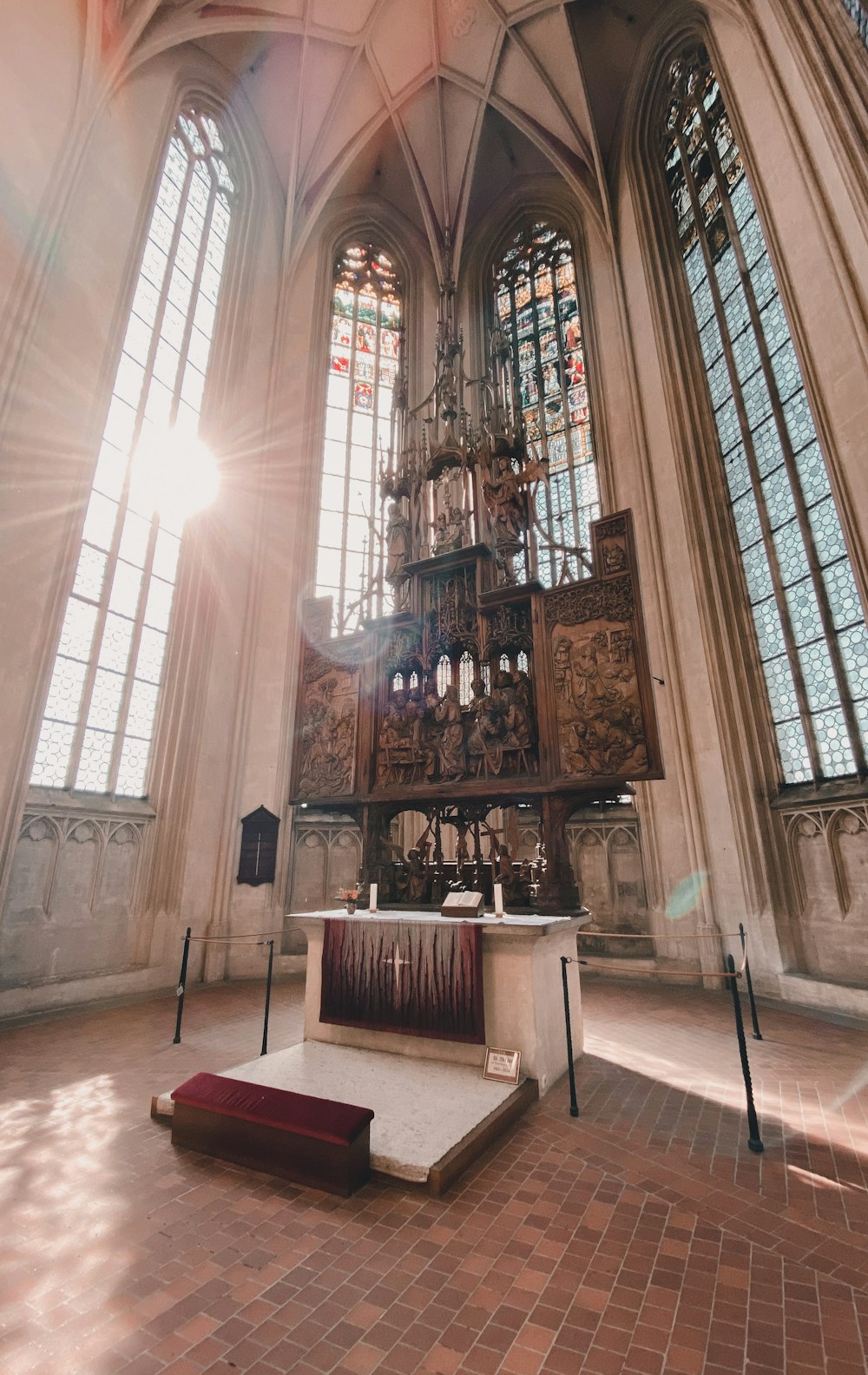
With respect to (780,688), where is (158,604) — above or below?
above

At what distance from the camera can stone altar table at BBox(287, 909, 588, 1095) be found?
4758mm

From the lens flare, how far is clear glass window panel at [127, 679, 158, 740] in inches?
362

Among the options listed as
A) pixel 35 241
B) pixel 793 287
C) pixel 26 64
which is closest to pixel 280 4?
pixel 26 64

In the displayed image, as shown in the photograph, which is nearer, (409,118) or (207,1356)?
(207,1356)

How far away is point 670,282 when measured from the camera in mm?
11703

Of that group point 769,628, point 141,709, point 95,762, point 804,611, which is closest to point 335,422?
point 141,709

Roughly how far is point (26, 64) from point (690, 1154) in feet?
48.3

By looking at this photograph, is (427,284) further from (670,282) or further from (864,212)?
(864,212)

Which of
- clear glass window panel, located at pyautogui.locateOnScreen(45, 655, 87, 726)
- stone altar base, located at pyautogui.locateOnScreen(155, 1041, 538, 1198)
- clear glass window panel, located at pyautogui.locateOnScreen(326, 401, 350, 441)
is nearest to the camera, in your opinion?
stone altar base, located at pyautogui.locateOnScreen(155, 1041, 538, 1198)

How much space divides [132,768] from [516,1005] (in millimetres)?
7552

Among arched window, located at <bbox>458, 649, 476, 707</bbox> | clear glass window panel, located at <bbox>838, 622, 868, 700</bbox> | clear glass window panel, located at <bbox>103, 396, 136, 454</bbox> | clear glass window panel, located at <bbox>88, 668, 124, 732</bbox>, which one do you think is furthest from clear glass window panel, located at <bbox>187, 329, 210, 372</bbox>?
clear glass window panel, located at <bbox>838, 622, 868, 700</bbox>

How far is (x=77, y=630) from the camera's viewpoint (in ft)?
29.7

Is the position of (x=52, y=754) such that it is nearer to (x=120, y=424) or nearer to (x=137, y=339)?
(x=120, y=424)

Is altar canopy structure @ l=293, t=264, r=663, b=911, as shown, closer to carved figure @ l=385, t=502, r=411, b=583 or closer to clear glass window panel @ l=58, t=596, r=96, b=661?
carved figure @ l=385, t=502, r=411, b=583
